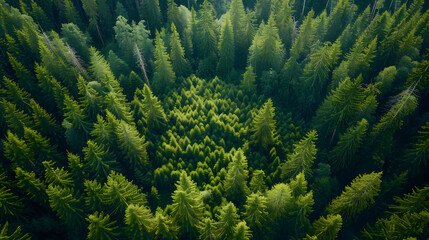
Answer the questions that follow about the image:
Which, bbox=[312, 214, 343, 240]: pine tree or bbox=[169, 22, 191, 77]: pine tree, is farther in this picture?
bbox=[169, 22, 191, 77]: pine tree

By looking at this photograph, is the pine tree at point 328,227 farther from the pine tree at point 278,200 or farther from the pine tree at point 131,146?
the pine tree at point 131,146

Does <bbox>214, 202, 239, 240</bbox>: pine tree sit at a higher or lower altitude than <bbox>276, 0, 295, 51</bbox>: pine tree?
lower

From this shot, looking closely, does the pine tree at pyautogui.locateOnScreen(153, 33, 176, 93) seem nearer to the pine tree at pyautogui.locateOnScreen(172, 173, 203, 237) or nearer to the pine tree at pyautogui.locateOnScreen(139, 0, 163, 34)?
the pine tree at pyautogui.locateOnScreen(139, 0, 163, 34)

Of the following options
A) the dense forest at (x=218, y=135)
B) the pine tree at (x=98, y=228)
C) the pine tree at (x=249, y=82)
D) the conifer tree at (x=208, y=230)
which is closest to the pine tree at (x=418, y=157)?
the dense forest at (x=218, y=135)

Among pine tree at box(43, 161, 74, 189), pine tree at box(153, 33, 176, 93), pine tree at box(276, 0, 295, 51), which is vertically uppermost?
pine tree at box(276, 0, 295, 51)

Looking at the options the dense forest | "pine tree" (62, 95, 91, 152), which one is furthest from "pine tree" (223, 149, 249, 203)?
"pine tree" (62, 95, 91, 152)

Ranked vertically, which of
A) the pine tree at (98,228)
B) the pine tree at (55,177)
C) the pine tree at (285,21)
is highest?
the pine tree at (285,21)

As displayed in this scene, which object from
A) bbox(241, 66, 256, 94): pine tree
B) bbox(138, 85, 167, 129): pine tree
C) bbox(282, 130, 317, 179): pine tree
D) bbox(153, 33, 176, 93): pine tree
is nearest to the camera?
bbox(282, 130, 317, 179): pine tree
